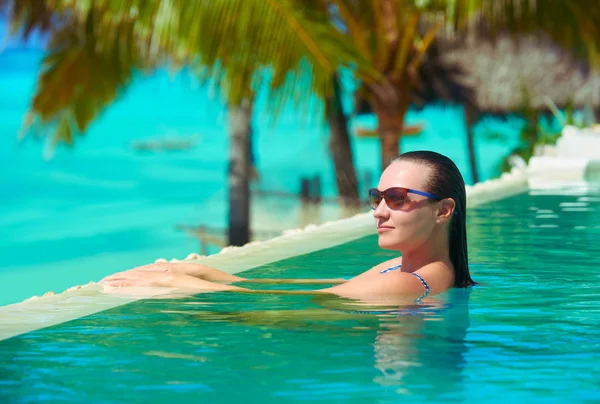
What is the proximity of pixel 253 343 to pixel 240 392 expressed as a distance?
0.69 meters

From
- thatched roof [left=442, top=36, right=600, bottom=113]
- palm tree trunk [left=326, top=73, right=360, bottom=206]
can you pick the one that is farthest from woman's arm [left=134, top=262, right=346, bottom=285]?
thatched roof [left=442, top=36, right=600, bottom=113]

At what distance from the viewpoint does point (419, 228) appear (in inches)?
173

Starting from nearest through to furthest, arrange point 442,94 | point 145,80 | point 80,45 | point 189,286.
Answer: point 189,286 < point 80,45 < point 145,80 < point 442,94

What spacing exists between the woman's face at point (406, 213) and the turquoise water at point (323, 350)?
268mm

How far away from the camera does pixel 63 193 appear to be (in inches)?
1788

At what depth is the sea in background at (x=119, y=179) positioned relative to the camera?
1571 inches

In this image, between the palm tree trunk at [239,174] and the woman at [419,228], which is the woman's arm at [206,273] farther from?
the palm tree trunk at [239,174]

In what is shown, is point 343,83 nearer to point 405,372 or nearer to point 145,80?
point 145,80

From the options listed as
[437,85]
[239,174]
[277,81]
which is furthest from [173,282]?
[437,85]

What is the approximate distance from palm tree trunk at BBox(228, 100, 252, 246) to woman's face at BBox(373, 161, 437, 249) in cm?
1153

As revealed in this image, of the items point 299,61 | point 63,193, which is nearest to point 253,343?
point 299,61

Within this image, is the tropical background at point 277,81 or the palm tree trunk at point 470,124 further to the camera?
the palm tree trunk at point 470,124

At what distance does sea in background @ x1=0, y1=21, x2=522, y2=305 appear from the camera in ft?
131

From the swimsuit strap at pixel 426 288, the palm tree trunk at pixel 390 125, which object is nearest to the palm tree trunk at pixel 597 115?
the palm tree trunk at pixel 390 125
